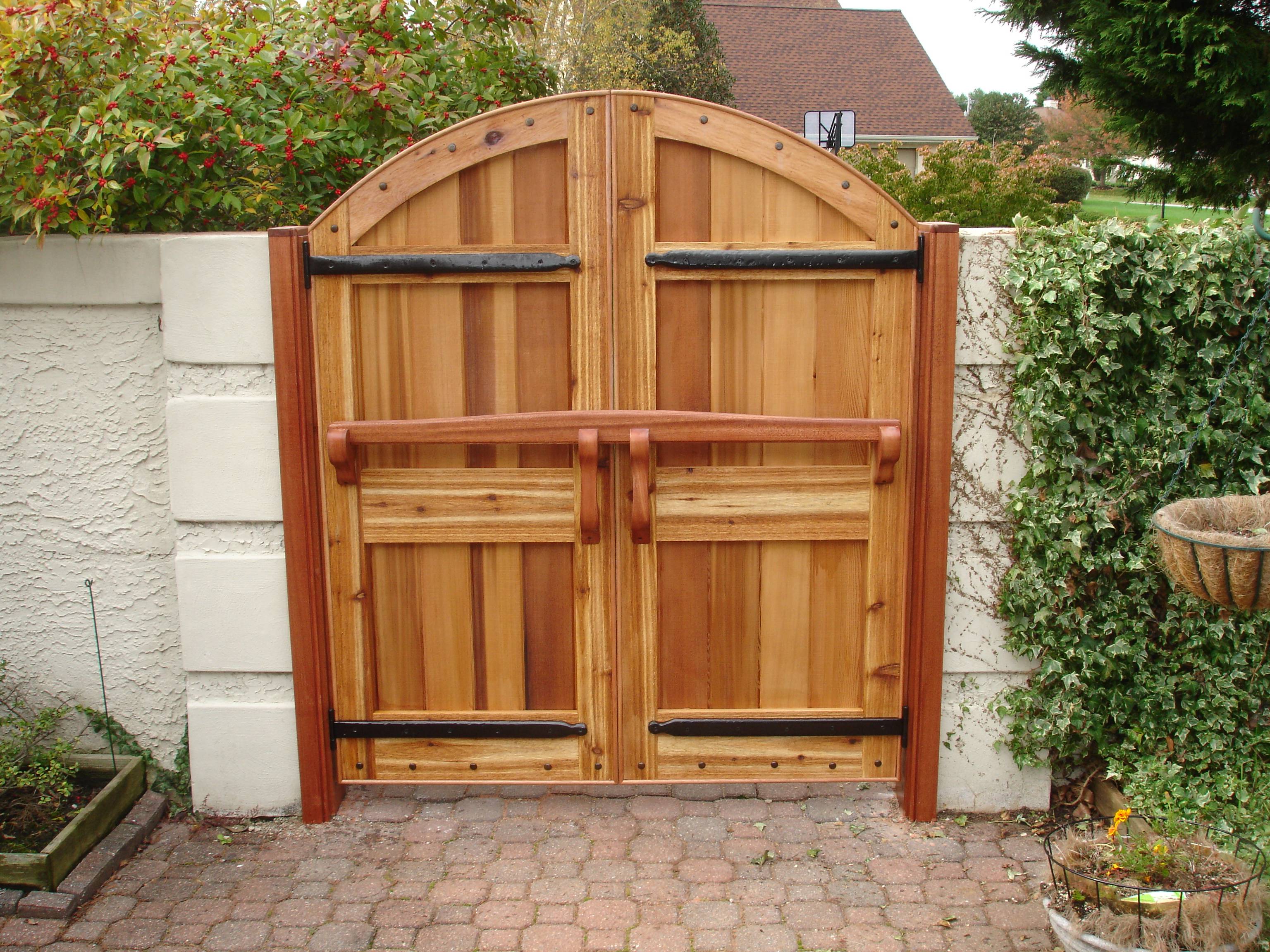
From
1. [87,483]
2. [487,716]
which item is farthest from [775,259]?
[87,483]

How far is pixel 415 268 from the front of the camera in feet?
10.2

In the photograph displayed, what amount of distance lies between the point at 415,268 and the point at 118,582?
147cm

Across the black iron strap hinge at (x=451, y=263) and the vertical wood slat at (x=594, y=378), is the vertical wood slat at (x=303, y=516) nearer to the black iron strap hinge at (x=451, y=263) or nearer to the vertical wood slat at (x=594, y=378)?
the black iron strap hinge at (x=451, y=263)

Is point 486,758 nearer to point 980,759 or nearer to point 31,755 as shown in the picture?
point 31,755

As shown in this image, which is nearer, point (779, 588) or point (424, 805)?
point (779, 588)

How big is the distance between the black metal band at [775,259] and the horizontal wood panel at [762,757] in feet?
4.93

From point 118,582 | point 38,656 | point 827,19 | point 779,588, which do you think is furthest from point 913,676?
point 827,19

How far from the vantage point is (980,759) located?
3400 millimetres

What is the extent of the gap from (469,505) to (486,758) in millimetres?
844

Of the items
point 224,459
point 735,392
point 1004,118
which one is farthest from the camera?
point 1004,118

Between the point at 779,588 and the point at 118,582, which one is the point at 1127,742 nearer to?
the point at 779,588

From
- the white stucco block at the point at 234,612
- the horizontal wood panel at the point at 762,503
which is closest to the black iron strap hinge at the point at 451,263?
the horizontal wood panel at the point at 762,503

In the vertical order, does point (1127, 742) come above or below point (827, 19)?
below

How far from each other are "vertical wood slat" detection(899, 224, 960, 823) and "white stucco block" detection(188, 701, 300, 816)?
6.65 feet
